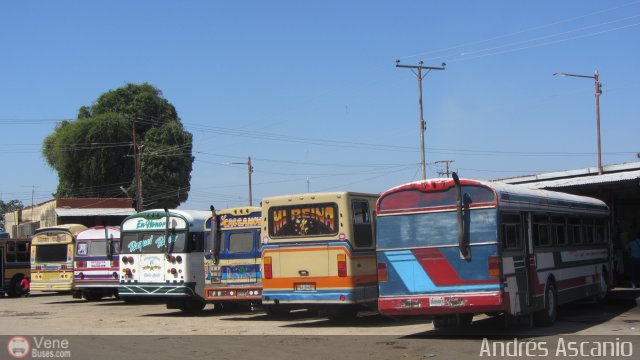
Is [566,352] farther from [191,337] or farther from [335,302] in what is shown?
[191,337]

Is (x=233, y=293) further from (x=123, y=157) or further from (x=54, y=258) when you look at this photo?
(x=123, y=157)

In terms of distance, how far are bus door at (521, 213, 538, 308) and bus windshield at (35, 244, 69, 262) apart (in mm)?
21537

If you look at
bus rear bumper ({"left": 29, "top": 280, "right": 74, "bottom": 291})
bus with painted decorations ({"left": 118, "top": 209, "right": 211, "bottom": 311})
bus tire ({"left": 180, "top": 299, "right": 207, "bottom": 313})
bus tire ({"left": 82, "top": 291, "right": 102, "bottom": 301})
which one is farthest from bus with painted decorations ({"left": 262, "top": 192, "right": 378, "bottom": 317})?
bus rear bumper ({"left": 29, "top": 280, "right": 74, "bottom": 291})

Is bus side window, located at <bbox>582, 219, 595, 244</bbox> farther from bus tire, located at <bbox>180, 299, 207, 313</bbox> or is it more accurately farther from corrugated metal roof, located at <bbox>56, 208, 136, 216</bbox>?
corrugated metal roof, located at <bbox>56, 208, 136, 216</bbox>

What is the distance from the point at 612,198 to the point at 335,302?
39.5ft

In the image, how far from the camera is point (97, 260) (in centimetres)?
2742

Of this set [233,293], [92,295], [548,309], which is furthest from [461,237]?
[92,295]

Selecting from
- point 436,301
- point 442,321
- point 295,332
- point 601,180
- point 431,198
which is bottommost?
point 295,332

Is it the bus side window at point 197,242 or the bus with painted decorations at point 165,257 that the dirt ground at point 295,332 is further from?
the bus side window at point 197,242

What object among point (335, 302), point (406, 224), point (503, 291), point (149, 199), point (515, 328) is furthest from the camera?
point (149, 199)

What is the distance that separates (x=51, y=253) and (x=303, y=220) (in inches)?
687

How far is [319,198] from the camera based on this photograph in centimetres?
1652

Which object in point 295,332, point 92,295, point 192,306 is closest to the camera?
point 295,332

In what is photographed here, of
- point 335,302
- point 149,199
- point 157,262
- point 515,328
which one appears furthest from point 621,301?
point 149,199
